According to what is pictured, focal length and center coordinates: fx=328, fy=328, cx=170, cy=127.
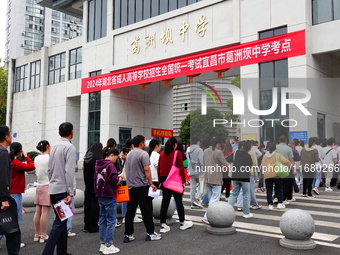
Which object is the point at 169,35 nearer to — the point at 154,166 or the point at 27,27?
the point at 154,166

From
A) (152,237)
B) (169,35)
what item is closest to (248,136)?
(169,35)

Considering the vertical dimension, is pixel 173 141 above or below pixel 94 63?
below

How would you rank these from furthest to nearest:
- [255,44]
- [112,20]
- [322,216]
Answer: [112,20], [255,44], [322,216]

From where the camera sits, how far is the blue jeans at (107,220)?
5.11 meters

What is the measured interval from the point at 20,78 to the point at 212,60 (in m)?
24.5

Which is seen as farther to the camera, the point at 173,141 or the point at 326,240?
the point at 173,141

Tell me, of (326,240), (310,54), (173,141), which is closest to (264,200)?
(326,240)

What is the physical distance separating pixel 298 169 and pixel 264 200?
2.29m

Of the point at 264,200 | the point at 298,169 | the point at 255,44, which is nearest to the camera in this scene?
the point at 264,200

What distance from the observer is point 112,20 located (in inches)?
975

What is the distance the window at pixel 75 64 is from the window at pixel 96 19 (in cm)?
275

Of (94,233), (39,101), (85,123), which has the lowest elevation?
(94,233)

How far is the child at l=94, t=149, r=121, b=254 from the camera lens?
513 cm

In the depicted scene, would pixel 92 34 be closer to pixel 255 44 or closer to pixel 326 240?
pixel 255 44
